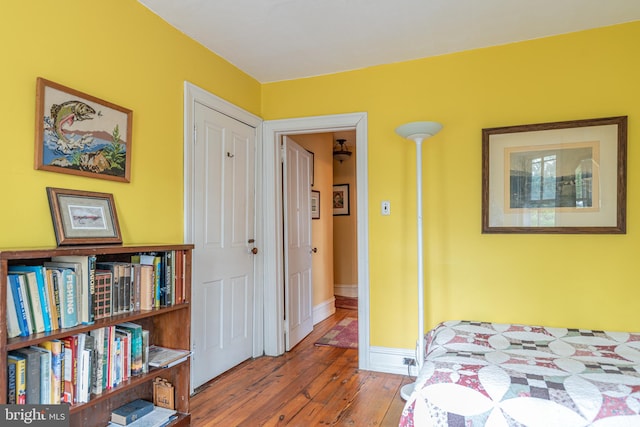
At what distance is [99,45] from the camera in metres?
1.88

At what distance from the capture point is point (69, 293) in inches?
58.2

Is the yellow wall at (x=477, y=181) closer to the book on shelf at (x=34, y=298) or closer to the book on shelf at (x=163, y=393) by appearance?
the book on shelf at (x=163, y=393)

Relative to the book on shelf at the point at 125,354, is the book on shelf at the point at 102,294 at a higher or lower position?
higher

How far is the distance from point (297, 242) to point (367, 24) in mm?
2055

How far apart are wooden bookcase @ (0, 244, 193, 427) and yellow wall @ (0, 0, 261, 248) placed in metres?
0.23

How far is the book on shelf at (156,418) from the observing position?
1834 mm

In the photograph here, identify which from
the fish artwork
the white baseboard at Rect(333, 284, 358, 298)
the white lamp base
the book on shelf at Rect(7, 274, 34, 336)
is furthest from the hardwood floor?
the white baseboard at Rect(333, 284, 358, 298)

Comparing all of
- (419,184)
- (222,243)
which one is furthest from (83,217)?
(419,184)

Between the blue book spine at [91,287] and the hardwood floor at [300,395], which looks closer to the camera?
the blue book spine at [91,287]

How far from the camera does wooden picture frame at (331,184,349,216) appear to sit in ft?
19.7

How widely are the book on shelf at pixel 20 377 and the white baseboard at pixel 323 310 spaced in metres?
3.11

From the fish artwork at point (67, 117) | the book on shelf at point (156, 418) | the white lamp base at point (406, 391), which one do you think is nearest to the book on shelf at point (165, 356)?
the book on shelf at point (156, 418)

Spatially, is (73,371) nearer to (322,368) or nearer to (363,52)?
(322,368)

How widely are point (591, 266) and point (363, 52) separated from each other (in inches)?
82.3
